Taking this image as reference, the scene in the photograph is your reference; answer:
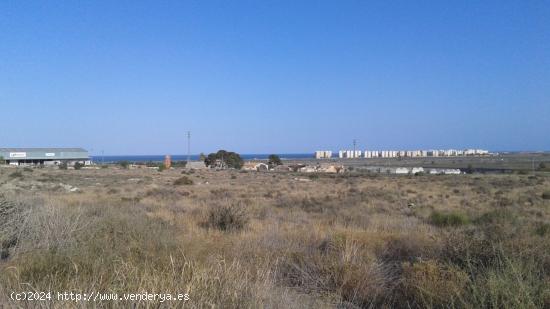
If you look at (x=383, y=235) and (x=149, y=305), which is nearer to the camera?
(x=149, y=305)

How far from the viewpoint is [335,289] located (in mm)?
7637

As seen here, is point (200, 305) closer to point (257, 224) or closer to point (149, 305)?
point (149, 305)

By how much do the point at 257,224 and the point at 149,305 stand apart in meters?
12.0

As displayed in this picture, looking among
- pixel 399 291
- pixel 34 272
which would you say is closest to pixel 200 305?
pixel 34 272

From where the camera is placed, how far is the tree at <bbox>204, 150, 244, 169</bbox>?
122 meters

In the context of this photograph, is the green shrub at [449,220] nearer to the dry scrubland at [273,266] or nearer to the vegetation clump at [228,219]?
the dry scrubland at [273,266]

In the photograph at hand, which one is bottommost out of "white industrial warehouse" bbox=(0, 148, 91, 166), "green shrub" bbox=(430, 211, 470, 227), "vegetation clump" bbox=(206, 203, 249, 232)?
"green shrub" bbox=(430, 211, 470, 227)

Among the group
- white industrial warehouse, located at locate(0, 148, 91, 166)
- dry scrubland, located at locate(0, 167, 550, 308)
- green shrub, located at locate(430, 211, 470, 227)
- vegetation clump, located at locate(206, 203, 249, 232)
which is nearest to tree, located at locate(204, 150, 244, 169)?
white industrial warehouse, located at locate(0, 148, 91, 166)

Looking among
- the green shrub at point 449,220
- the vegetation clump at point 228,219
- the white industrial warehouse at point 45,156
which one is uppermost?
the white industrial warehouse at point 45,156

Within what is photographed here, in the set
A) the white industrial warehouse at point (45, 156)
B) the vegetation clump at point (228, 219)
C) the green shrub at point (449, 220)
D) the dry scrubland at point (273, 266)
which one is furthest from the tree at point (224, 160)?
the dry scrubland at point (273, 266)

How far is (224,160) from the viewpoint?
124 metres

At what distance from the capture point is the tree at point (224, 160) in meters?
122

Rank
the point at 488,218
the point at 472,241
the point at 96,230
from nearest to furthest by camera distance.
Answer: the point at 472,241
the point at 96,230
the point at 488,218

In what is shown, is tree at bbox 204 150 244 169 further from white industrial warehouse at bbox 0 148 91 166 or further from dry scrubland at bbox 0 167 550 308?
dry scrubland at bbox 0 167 550 308
